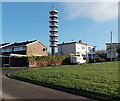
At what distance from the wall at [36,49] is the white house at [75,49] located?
13636mm

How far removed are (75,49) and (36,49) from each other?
18.4 meters

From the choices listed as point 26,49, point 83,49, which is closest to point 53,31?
point 83,49

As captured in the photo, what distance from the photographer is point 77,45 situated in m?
73.1

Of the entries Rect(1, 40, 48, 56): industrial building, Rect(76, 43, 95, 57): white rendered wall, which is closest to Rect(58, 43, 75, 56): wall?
Rect(76, 43, 95, 57): white rendered wall

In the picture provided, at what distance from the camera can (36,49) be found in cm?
5872

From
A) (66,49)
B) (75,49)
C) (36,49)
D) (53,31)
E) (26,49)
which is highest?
(53,31)

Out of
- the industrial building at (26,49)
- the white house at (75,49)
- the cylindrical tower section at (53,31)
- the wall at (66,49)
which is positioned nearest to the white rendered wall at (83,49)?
the white house at (75,49)

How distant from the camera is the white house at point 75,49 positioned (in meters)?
72.4

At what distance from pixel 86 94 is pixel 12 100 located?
11.8 feet

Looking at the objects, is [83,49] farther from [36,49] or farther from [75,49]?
[36,49]

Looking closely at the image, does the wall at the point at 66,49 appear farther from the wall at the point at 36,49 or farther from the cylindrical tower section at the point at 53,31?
the wall at the point at 36,49

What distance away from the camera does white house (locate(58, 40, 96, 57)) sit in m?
72.4

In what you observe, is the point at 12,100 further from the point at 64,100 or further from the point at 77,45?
the point at 77,45

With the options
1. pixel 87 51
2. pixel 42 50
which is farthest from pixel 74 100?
pixel 87 51
